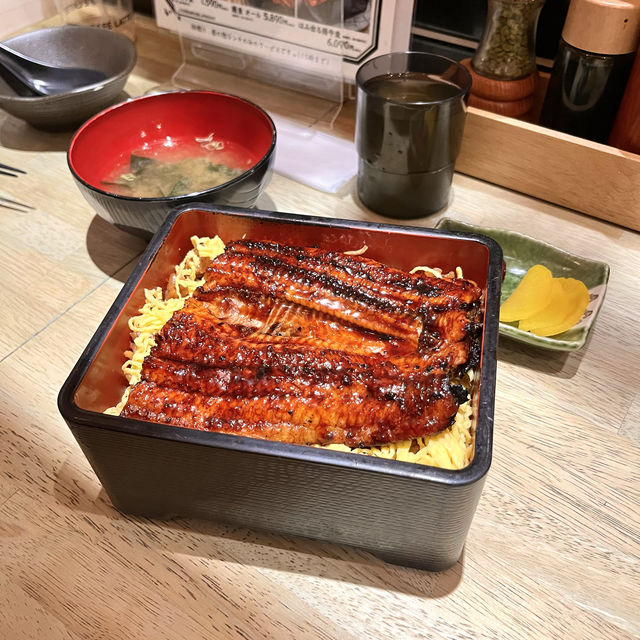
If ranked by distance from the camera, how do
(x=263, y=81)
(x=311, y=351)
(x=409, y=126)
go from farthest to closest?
(x=263, y=81) < (x=409, y=126) < (x=311, y=351)

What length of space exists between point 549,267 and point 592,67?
0.50 m

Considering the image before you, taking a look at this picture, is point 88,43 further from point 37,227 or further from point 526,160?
point 526,160

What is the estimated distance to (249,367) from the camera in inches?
40.2

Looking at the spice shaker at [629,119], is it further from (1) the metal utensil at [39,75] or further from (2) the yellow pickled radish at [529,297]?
(1) the metal utensil at [39,75]

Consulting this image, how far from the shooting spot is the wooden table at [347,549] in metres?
0.97

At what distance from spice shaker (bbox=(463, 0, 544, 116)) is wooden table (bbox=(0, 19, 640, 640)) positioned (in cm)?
66

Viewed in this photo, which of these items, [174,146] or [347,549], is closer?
[347,549]

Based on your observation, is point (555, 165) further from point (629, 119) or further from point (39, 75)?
point (39, 75)

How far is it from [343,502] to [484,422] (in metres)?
0.23

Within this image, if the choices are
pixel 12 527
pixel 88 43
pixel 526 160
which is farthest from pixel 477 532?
pixel 88 43

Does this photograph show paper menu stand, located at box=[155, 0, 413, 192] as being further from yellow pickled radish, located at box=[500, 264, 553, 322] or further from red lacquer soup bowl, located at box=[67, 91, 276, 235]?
yellow pickled radish, located at box=[500, 264, 553, 322]

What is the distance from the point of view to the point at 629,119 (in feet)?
5.04

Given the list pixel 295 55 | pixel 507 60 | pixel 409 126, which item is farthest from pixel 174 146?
pixel 507 60

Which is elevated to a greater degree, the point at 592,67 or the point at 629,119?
the point at 592,67
